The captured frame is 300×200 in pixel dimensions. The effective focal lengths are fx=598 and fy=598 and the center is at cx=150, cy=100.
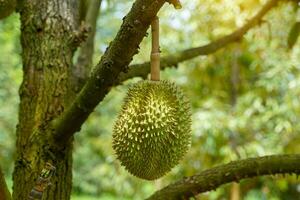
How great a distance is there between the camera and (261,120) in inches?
136

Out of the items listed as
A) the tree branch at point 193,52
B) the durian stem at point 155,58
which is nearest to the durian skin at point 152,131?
the durian stem at point 155,58

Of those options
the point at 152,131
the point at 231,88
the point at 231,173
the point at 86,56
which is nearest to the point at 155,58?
the point at 152,131

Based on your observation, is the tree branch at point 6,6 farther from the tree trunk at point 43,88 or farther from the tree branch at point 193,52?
the tree branch at point 193,52

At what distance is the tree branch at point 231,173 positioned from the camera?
1056mm

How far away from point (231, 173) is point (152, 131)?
167mm

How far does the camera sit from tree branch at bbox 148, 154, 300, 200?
1056mm

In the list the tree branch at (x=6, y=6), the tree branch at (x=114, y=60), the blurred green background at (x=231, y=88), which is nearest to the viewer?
the tree branch at (x=114, y=60)

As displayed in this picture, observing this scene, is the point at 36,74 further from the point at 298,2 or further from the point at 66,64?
the point at 298,2

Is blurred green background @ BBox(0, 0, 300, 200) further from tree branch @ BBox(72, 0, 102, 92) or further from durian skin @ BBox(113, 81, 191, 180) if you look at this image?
durian skin @ BBox(113, 81, 191, 180)

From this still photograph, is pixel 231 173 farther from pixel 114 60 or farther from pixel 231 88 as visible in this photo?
pixel 231 88

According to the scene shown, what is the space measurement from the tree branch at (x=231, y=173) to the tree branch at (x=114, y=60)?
0.23m

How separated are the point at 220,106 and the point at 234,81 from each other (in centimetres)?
30

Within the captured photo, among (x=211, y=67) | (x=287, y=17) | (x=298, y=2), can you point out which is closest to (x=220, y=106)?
(x=211, y=67)

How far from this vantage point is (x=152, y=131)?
3.63 feet
